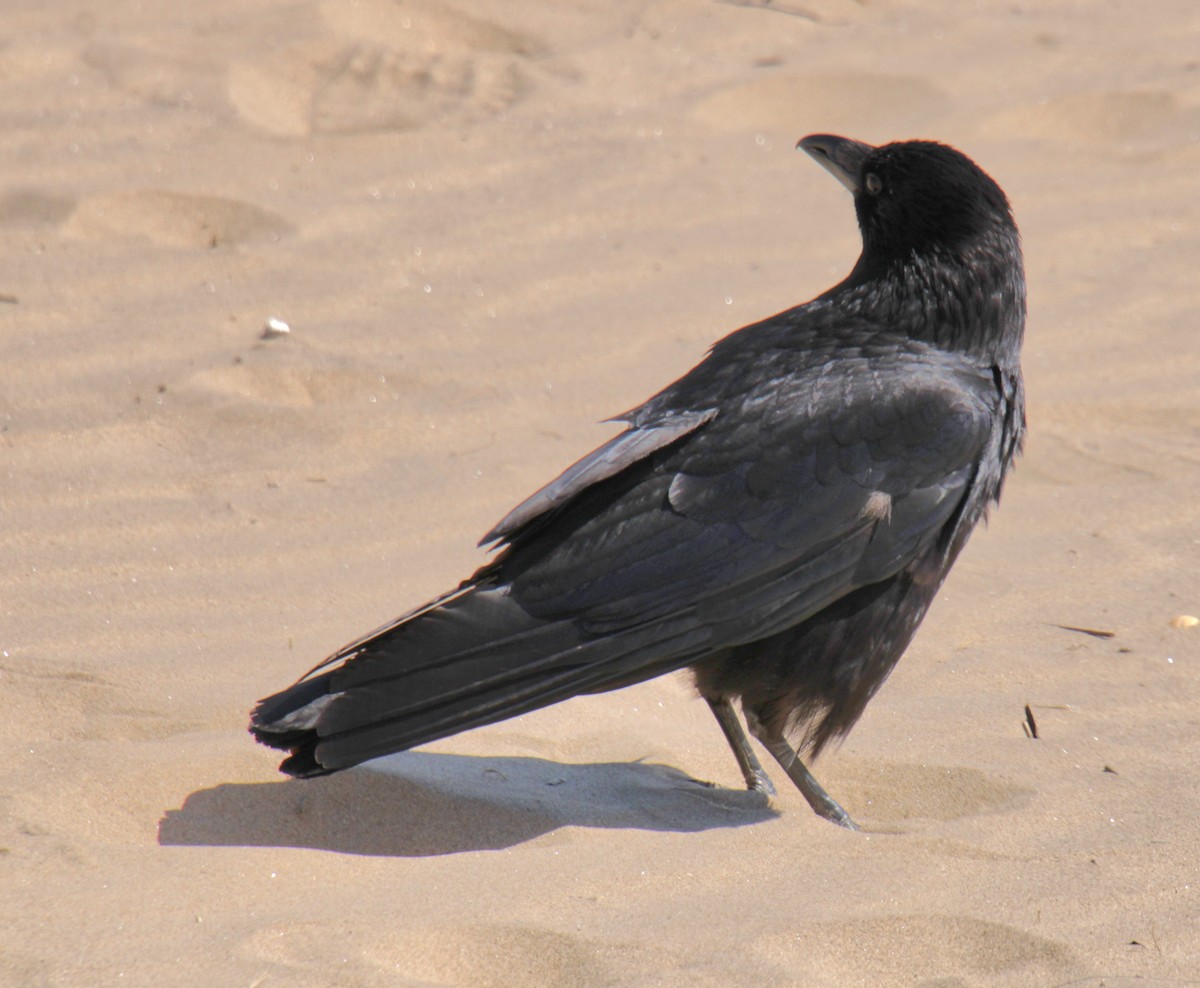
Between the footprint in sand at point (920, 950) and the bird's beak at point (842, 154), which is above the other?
the bird's beak at point (842, 154)

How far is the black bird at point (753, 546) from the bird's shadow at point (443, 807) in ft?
0.64

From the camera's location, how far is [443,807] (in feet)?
11.5

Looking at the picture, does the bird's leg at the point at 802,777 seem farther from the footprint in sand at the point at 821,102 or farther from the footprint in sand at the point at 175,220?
the footprint in sand at the point at 821,102

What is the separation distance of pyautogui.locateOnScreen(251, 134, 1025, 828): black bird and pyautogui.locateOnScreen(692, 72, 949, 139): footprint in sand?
357cm

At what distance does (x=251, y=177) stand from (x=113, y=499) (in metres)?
2.27

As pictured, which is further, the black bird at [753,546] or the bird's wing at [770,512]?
the bird's wing at [770,512]

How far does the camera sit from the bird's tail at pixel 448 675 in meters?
3.27

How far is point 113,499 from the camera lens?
5004 mm

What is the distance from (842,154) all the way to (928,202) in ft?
1.14

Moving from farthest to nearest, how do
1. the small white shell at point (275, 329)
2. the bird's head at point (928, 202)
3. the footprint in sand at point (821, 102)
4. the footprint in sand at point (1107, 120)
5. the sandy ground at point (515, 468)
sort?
the footprint in sand at point (1107, 120), the footprint in sand at point (821, 102), the small white shell at point (275, 329), the bird's head at point (928, 202), the sandy ground at point (515, 468)

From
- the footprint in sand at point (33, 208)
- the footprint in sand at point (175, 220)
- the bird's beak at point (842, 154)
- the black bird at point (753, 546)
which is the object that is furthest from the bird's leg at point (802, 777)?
the footprint in sand at point (33, 208)

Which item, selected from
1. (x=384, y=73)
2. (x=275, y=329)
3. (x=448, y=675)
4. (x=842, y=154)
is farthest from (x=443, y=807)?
(x=384, y=73)

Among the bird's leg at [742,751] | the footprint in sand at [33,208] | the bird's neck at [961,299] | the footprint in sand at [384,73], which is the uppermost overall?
the bird's neck at [961,299]

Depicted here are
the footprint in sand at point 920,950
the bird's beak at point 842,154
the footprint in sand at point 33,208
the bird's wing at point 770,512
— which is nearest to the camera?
the footprint in sand at point 920,950
